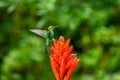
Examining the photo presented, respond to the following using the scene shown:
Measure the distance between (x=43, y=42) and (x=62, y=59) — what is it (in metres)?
3.04

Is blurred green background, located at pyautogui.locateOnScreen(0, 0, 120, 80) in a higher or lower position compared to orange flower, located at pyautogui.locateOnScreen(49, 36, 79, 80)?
lower

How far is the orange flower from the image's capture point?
1.99 m

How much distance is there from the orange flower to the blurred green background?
2.40m

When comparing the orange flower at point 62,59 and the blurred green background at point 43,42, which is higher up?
the orange flower at point 62,59

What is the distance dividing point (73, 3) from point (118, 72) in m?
1.21

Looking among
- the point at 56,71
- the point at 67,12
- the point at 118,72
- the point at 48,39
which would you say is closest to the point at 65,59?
the point at 56,71

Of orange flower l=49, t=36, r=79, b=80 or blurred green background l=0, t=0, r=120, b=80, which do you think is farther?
blurred green background l=0, t=0, r=120, b=80

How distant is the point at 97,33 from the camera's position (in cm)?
486

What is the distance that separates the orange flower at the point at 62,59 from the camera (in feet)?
6.54

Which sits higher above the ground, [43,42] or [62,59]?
[62,59]

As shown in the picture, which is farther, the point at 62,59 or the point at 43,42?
the point at 43,42

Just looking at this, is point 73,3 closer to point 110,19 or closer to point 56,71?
point 110,19

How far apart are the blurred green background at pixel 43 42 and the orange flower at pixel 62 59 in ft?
7.88

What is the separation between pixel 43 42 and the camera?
5.01 meters
